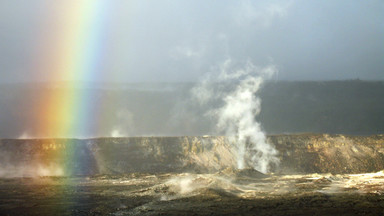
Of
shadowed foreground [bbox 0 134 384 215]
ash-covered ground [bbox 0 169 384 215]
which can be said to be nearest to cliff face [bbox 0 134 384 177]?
shadowed foreground [bbox 0 134 384 215]

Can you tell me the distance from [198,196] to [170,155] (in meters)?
25.1

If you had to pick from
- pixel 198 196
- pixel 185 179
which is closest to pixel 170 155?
pixel 185 179

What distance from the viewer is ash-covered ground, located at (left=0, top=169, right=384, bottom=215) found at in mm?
24094

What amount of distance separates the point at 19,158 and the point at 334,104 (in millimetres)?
101513

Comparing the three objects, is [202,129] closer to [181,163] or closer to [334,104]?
[334,104]

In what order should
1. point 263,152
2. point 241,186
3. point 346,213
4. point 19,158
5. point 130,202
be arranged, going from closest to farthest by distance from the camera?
point 346,213 < point 130,202 < point 241,186 < point 19,158 < point 263,152

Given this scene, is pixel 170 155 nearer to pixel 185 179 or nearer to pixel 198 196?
pixel 185 179

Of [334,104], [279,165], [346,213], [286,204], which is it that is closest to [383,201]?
[346,213]

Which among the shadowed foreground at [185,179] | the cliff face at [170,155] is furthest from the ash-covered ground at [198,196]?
the cliff face at [170,155]

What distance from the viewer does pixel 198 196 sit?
28.5 metres

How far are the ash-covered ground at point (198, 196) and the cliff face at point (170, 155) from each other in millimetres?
9606

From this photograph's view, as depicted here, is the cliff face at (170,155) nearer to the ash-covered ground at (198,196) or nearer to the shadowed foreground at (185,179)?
the shadowed foreground at (185,179)

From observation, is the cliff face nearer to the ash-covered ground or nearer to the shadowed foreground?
the shadowed foreground

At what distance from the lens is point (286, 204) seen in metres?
25.4
